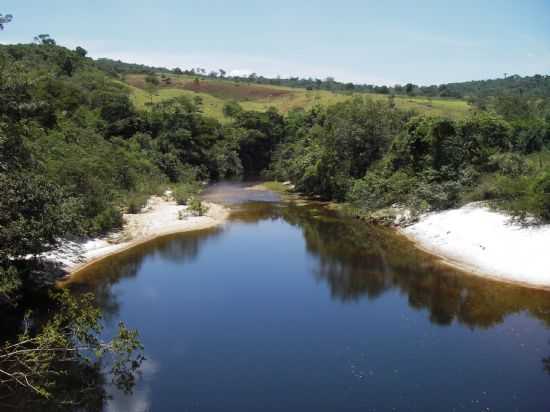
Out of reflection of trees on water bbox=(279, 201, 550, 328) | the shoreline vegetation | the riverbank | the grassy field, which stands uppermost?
the grassy field

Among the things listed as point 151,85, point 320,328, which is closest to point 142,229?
point 320,328

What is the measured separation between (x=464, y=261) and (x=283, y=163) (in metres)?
48.8

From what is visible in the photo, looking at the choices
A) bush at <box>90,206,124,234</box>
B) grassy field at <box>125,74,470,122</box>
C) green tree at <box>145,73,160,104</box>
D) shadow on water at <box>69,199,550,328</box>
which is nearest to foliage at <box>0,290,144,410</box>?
shadow on water at <box>69,199,550,328</box>

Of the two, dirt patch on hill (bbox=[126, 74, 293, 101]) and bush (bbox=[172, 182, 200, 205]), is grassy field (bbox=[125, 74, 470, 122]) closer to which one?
dirt patch on hill (bbox=[126, 74, 293, 101])

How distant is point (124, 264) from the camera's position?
36125mm

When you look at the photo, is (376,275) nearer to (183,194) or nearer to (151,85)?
(183,194)

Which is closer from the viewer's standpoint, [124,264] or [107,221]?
[124,264]

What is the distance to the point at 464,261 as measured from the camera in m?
35.1

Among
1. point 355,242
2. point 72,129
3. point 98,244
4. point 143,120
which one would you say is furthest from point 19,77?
point 143,120

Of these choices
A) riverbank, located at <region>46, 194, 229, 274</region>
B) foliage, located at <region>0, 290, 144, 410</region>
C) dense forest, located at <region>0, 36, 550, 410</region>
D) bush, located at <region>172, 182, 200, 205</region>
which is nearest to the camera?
foliage, located at <region>0, 290, 144, 410</region>

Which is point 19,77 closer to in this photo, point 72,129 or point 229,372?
point 229,372

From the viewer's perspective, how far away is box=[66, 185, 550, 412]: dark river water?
749 inches

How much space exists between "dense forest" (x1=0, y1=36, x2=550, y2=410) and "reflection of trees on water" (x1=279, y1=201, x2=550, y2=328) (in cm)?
735

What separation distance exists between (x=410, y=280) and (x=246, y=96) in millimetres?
108250
